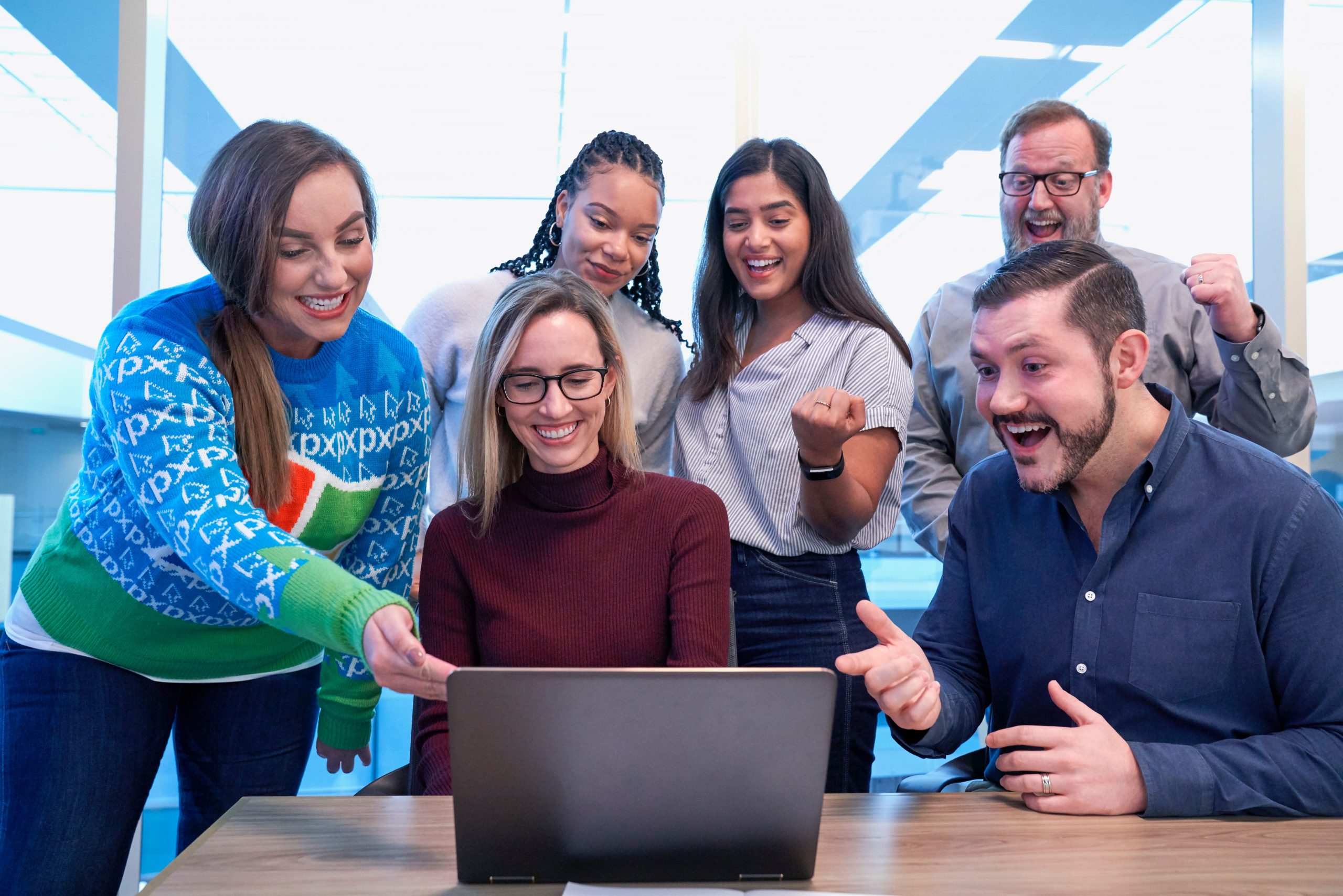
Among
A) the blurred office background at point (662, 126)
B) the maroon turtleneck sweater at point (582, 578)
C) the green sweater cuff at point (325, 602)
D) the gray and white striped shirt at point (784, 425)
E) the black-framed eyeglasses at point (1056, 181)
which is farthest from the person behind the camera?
the blurred office background at point (662, 126)

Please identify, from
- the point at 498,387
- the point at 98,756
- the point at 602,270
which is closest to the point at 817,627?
the point at 498,387

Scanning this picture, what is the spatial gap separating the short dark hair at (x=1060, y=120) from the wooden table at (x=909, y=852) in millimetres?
1470

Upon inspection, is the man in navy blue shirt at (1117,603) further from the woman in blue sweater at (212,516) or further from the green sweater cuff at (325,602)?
the woman in blue sweater at (212,516)

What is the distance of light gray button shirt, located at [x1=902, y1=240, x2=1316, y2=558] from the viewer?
2008mm

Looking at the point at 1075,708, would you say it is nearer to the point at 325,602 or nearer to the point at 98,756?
the point at 325,602

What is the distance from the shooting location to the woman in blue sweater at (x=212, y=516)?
1413 millimetres

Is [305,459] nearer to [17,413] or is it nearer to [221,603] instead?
[221,603]

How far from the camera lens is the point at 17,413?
280 centimetres

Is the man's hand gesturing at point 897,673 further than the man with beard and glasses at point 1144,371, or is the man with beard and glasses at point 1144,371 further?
the man with beard and glasses at point 1144,371

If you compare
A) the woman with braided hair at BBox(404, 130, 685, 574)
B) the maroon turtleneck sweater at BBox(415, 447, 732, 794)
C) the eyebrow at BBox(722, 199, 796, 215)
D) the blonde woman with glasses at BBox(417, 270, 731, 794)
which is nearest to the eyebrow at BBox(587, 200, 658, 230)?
the woman with braided hair at BBox(404, 130, 685, 574)

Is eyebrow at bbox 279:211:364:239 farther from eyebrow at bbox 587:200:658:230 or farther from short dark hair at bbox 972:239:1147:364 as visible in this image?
short dark hair at bbox 972:239:1147:364

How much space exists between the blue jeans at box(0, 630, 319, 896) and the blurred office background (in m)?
1.33

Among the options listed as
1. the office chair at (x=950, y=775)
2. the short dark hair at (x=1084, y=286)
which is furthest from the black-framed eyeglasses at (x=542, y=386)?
the office chair at (x=950, y=775)

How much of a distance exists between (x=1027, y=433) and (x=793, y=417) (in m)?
0.40
